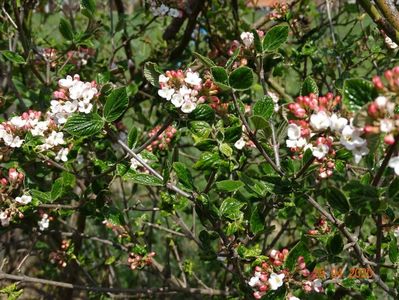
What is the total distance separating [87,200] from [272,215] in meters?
0.69

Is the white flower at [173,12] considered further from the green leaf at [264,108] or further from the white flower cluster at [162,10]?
the green leaf at [264,108]

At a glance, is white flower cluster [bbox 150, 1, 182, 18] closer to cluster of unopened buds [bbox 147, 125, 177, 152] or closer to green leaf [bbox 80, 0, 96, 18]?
green leaf [bbox 80, 0, 96, 18]

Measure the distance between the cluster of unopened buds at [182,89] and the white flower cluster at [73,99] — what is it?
0.48 ft

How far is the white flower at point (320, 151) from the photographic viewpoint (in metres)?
0.85

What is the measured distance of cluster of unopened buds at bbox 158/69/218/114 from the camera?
1.01 metres

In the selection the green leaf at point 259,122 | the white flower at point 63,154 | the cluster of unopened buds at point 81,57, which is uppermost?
the cluster of unopened buds at point 81,57

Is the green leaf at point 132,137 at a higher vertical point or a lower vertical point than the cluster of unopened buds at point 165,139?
higher

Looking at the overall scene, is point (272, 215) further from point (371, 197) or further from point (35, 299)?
point (35, 299)

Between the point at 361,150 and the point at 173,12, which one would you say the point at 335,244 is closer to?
the point at 361,150

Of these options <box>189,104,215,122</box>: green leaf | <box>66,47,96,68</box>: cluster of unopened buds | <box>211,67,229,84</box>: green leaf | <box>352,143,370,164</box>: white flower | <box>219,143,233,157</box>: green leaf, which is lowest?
<box>352,143,370,164</box>: white flower

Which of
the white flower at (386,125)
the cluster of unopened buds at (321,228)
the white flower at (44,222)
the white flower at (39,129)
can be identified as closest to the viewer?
the white flower at (386,125)

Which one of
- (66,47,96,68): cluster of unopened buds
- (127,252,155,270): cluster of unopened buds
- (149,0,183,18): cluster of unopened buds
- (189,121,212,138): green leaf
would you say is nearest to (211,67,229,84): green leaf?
(189,121,212,138): green leaf

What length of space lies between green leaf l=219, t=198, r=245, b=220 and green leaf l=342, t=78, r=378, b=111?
1.39 feet

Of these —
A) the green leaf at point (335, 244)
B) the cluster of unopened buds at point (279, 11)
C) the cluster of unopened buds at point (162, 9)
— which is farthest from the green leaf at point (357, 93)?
the cluster of unopened buds at point (162, 9)
